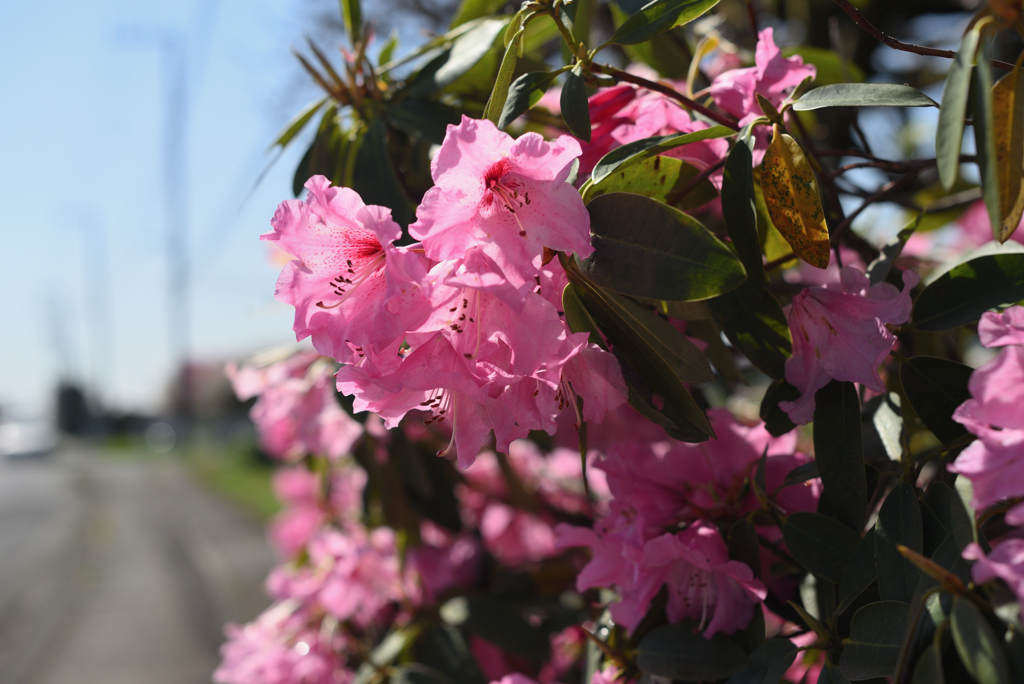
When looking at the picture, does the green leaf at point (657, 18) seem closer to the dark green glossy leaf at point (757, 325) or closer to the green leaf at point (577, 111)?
the green leaf at point (577, 111)

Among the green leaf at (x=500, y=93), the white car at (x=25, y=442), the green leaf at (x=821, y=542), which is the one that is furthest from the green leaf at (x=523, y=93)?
the white car at (x=25, y=442)

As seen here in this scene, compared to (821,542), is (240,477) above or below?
below

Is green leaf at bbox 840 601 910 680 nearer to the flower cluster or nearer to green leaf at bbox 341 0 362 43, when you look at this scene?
the flower cluster

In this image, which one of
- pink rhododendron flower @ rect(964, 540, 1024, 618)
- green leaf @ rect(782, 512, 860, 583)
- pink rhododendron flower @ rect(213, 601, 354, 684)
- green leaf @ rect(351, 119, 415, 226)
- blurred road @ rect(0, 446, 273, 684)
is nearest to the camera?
pink rhododendron flower @ rect(964, 540, 1024, 618)

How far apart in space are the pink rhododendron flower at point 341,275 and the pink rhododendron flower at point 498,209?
0.10 feet

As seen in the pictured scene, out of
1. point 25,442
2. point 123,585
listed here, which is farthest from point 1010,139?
point 25,442

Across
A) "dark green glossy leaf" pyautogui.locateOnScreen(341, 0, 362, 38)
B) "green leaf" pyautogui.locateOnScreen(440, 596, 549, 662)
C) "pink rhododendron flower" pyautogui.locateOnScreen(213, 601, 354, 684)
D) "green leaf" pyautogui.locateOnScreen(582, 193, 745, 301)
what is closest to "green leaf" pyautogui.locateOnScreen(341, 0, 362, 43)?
"dark green glossy leaf" pyautogui.locateOnScreen(341, 0, 362, 38)

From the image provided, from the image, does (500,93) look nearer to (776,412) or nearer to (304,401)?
(776,412)

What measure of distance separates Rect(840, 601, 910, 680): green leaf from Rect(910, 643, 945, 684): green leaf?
0.19 ft

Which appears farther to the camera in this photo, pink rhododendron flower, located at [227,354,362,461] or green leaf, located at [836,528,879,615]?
pink rhododendron flower, located at [227,354,362,461]

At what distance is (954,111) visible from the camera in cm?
40

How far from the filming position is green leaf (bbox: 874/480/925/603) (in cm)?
49

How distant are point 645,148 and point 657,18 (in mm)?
116


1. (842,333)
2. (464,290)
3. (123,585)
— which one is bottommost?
(123,585)
